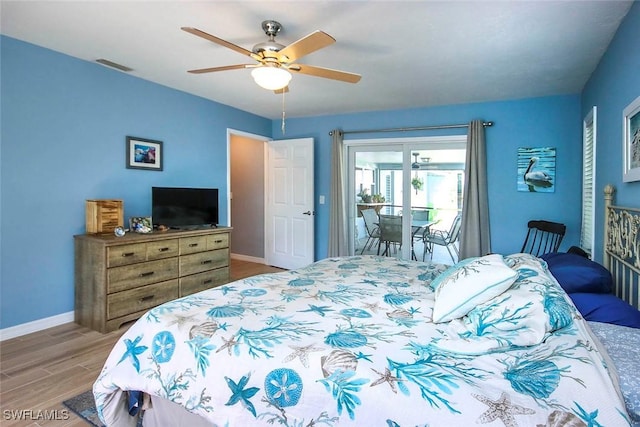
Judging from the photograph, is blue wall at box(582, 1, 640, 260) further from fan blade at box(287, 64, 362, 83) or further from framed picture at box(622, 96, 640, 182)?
fan blade at box(287, 64, 362, 83)

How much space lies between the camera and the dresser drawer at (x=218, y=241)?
393cm

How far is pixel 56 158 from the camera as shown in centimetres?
304

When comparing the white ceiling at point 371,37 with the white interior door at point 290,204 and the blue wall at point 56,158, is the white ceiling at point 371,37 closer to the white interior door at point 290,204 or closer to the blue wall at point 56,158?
the blue wall at point 56,158

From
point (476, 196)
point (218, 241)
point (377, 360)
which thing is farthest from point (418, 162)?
point (377, 360)

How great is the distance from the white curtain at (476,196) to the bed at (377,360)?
2536 millimetres

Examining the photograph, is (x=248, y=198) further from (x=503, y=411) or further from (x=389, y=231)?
(x=503, y=411)

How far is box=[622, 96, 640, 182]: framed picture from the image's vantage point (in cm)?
178

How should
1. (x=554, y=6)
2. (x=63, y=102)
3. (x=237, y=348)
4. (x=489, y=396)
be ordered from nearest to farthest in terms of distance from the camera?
(x=489, y=396), (x=237, y=348), (x=554, y=6), (x=63, y=102)

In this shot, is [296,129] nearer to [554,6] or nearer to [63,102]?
[63,102]

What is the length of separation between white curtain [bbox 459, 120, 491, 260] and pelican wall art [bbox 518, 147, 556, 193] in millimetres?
402

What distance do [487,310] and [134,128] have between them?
12.1 ft

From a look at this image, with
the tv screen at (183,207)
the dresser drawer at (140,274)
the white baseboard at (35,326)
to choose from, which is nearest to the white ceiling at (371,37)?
the tv screen at (183,207)

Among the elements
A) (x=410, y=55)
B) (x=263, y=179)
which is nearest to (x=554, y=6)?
(x=410, y=55)

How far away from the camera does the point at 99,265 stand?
2.97 m
